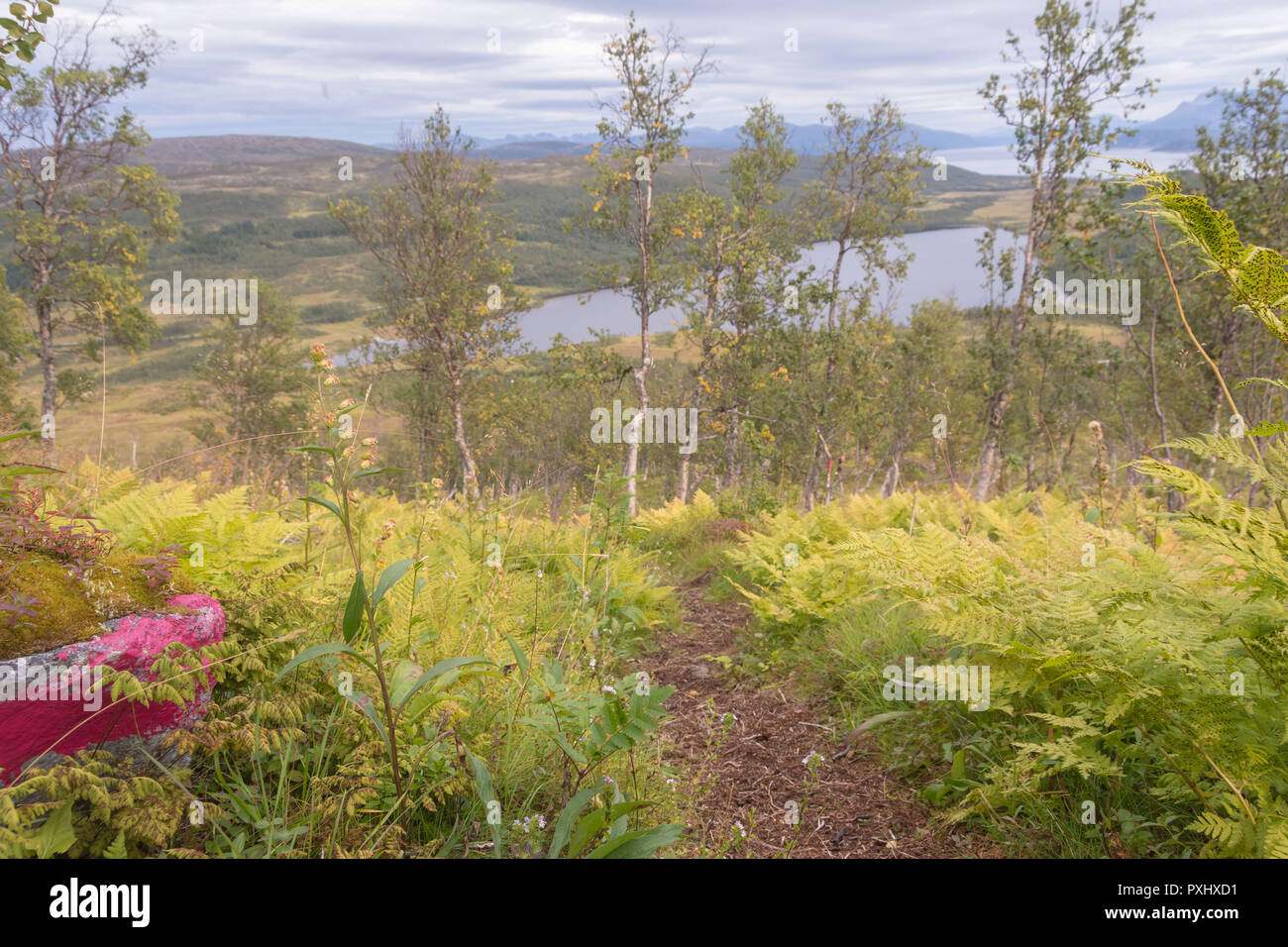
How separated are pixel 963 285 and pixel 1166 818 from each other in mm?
107930

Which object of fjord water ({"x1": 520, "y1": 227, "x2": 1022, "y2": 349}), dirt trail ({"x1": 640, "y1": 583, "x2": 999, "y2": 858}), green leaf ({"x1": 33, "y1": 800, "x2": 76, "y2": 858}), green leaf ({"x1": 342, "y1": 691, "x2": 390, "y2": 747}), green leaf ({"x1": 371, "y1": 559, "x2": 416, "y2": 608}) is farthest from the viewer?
fjord water ({"x1": 520, "y1": 227, "x2": 1022, "y2": 349})

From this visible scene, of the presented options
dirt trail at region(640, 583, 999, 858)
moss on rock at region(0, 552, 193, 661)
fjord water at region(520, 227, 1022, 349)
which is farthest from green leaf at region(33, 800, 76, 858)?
fjord water at region(520, 227, 1022, 349)

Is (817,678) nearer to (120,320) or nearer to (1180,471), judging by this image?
(1180,471)

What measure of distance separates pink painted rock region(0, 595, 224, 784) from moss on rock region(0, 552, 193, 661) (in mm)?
52

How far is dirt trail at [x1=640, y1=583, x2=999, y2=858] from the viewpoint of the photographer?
254cm

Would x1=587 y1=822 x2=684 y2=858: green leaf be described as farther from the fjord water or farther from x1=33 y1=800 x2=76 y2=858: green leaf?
the fjord water

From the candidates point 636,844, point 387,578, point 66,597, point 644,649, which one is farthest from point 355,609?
point 644,649

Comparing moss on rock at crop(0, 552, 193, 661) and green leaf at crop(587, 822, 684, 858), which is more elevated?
moss on rock at crop(0, 552, 193, 661)

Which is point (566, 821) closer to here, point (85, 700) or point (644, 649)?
point (85, 700)

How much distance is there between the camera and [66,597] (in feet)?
7.16

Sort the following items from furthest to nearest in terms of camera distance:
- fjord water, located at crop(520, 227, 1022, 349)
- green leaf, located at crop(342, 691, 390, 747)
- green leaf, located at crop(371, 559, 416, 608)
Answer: fjord water, located at crop(520, 227, 1022, 349) < green leaf, located at crop(342, 691, 390, 747) < green leaf, located at crop(371, 559, 416, 608)
